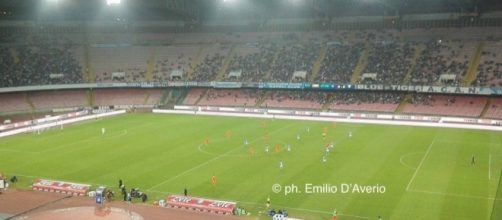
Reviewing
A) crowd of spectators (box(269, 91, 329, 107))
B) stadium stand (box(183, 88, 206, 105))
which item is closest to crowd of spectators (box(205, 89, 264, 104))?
stadium stand (box(183, 88, 206, 105))

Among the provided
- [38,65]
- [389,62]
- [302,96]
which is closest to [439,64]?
[389,62]

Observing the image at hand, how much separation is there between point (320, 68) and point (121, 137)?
3616 cm

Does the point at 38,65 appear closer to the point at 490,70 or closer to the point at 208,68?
the point at 208,68

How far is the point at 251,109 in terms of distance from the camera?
72188 mm

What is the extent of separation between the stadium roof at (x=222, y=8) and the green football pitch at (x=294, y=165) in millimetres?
25697

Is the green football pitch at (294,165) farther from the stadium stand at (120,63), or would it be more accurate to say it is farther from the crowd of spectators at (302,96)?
the stadium stand at (120,63)

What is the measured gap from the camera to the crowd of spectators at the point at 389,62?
70812 mm

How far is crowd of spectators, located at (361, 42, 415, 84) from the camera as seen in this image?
7081cm

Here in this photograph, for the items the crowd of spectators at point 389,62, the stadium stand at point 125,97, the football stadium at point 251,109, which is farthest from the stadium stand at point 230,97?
the crowd of spectators at point 389,62

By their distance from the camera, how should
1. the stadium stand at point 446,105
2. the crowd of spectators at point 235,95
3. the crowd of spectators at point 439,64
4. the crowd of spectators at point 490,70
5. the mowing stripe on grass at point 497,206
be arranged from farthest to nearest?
the crowd of spectators at point 235,95
the crowd of spectators at point 439,64
the crowd of spectators at point 490,70
the stadium stand at point 446,105
the mowing stripe on grass at point 497,206

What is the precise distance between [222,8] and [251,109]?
24909 mm

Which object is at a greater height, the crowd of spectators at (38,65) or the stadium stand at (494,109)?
the crowd of spectators at (38,65)

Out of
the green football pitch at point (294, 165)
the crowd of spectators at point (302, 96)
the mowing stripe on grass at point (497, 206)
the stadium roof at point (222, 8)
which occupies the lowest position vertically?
the mowing stripe on grass at point (497, 206)

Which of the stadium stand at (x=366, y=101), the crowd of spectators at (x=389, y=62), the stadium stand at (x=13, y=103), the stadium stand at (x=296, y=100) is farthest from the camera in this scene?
the stadium stand at (x=296, y=100)
